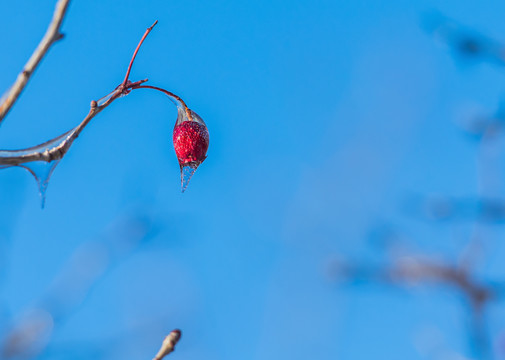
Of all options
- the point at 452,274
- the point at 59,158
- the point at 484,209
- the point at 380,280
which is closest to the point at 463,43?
the point at 484,209

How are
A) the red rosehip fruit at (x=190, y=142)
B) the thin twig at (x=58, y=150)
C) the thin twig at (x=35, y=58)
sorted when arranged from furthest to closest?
the red rosehip fruit at (x=190, y=142) < the thin twig at (x=58, y=150) < the thin twig at (x=35, y=58)

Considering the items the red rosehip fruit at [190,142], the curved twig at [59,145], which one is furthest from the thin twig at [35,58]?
the red rosehip fruit at [190,142]

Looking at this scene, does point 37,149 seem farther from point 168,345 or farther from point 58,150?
point 168,345

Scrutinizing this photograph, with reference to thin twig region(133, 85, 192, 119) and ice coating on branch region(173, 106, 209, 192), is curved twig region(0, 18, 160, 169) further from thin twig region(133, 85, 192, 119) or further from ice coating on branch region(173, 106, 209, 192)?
ice coating on branch region(173, 106, 209, 192)

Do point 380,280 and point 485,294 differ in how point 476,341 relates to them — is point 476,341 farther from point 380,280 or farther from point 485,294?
point 380,280

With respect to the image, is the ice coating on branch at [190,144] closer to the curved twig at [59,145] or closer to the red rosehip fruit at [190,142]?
the red rosehip fruit at [190,142]

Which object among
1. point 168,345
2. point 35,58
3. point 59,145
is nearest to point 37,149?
point 59,145

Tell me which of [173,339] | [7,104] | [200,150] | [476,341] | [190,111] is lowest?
[173,339]
